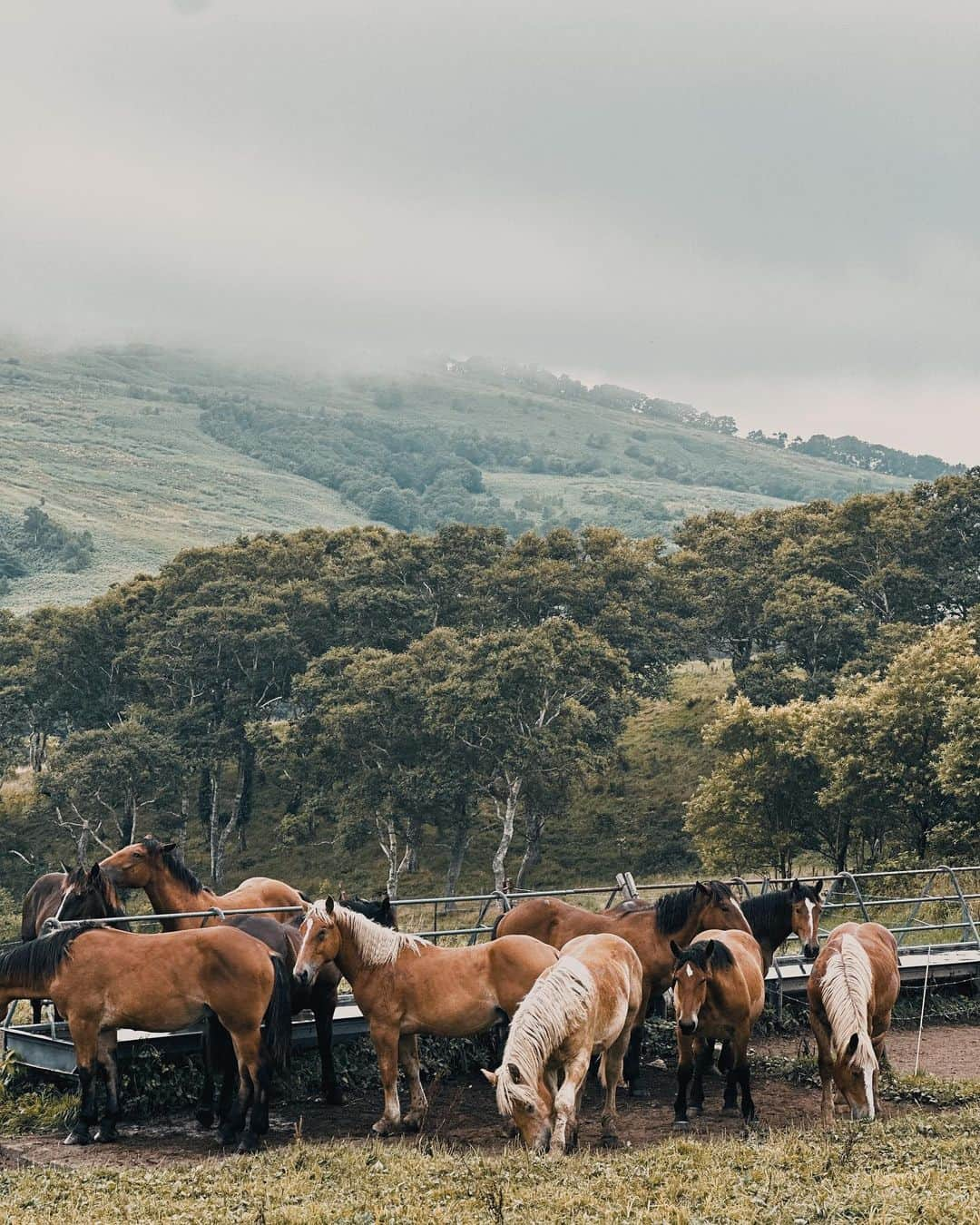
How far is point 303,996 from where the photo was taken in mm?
14875

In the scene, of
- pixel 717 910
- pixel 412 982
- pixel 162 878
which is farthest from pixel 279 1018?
pixel 717 910

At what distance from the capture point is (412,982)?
13.8 metres

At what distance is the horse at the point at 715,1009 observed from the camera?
14000mm

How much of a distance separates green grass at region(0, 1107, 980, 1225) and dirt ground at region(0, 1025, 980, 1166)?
2.97 feet

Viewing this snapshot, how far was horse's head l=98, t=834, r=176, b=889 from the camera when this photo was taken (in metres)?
16.0

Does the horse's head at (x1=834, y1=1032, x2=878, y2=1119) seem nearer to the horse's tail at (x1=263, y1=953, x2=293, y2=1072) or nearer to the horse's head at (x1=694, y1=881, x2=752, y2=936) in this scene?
the horse's head at (x1=694, y1=881, x2=752, y2=936)

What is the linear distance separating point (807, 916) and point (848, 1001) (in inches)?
115

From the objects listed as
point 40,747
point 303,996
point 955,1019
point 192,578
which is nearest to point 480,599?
point 192,578

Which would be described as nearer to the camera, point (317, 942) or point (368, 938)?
point (317, 942)

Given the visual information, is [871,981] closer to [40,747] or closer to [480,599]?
[480,599]

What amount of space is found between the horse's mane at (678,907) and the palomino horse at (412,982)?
8.93 ft

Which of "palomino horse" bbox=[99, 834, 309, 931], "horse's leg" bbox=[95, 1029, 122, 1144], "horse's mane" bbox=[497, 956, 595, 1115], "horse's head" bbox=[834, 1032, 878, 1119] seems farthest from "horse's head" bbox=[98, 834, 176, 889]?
"horse's head" bbox=[834, 1032, 878, 1119]

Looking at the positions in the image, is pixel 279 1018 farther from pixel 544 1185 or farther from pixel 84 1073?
pixel 544 1185

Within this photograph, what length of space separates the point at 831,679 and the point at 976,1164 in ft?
155
